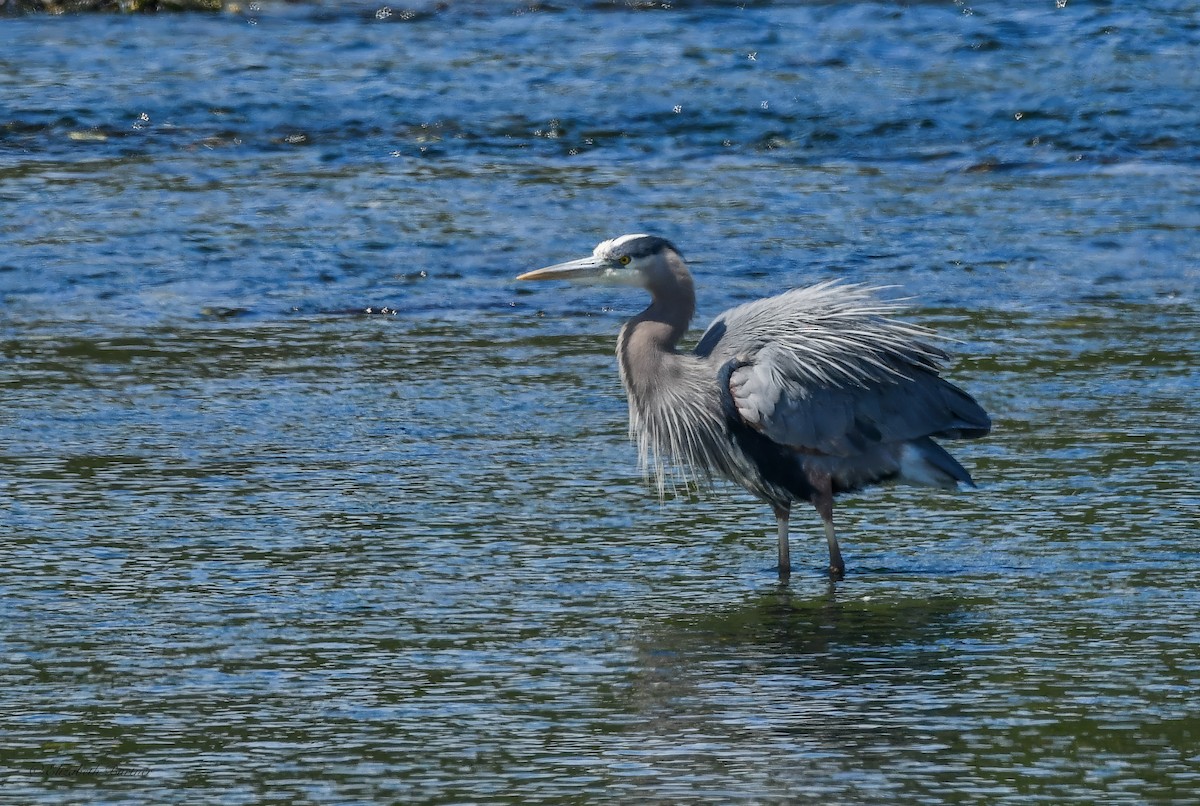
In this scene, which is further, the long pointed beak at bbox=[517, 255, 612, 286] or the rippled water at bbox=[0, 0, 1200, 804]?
the long pointed beak at bbox=[517, 255, 612, 286]

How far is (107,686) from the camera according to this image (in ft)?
17.7

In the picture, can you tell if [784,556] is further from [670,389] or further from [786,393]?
[670,389]

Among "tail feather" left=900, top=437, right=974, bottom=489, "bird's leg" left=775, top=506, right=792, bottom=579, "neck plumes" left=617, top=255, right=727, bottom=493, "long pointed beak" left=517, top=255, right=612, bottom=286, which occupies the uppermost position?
"long pointed beak" left=517, top=255, right=612, bottom=286

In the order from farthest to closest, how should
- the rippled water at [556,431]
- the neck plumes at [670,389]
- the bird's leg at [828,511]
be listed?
the neck plumes at [670,389] < the bird's leg at [828,511] < the rippled water at [556,431]

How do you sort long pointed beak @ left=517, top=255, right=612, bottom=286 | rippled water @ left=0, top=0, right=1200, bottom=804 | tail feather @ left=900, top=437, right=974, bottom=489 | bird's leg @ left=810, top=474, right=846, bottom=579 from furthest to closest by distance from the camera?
long pointed beak @ left=517, top=255, right=612, bottom=286
tail feather @ left=900, top=437, right=974, bottom=489
bird's leg @ left=810, top=474, right=846, bottom=579
rippled water @ left=0, top=0, right=1200, bottom=804

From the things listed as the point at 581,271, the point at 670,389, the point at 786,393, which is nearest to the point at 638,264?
the point at 581,271

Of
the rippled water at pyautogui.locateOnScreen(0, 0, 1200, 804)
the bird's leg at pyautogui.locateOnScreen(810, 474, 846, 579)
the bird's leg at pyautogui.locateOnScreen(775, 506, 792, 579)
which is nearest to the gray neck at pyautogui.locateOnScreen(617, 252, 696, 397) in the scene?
the rippled water at pyautogui.locateOnScreen(0, 0, 1200, 804)

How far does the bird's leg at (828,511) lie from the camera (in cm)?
657

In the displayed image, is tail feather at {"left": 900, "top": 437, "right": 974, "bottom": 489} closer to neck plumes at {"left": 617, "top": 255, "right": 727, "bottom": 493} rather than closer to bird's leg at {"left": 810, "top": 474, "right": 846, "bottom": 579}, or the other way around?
bird's leg at {"left": 810, "top": 474, "right": 846, "bottom": 579}

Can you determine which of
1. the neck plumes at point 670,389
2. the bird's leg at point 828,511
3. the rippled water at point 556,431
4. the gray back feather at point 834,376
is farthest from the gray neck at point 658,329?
the bird's leg at point 828,511

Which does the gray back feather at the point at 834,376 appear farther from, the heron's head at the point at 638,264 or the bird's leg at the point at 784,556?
the bird's leg at the point at 784,556

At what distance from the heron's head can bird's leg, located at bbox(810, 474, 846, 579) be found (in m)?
0.95

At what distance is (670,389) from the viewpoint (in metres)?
7.22

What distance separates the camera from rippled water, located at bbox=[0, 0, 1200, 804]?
5.02 m
